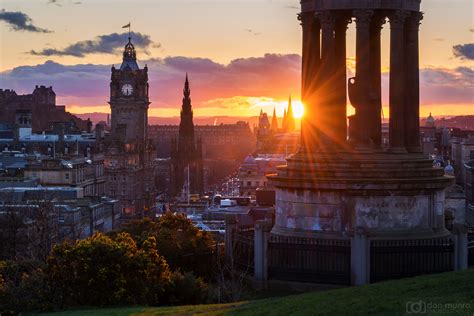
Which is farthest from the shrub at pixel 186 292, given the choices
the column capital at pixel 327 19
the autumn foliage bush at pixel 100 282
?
the column capital at pixel 327 19

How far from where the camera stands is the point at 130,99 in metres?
193

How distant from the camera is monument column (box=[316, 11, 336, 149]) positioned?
37.8 meters

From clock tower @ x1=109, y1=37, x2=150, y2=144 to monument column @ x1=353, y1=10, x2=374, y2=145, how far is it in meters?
155

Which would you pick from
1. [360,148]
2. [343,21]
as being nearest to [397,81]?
[360,148]

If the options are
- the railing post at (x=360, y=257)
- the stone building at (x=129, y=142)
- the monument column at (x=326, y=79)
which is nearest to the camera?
the railing post at (x=360, y=257)

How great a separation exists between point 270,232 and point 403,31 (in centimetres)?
978

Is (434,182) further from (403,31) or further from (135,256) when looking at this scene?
(135,256)

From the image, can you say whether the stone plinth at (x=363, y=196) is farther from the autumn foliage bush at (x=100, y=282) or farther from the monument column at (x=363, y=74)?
the autumn foliage bush at (x=100, y=282)

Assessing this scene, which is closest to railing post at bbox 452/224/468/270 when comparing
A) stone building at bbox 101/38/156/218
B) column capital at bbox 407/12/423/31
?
column capital at bbox 407/12/423/31

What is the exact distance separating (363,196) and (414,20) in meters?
8.15

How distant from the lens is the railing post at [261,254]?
3416cm

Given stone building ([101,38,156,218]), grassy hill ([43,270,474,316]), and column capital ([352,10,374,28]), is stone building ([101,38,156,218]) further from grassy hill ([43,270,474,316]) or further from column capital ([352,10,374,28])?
grassy hill ([43,270,474,316])

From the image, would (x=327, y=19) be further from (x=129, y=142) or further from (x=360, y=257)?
(x=129, y=142)

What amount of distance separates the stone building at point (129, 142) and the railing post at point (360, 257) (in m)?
134
